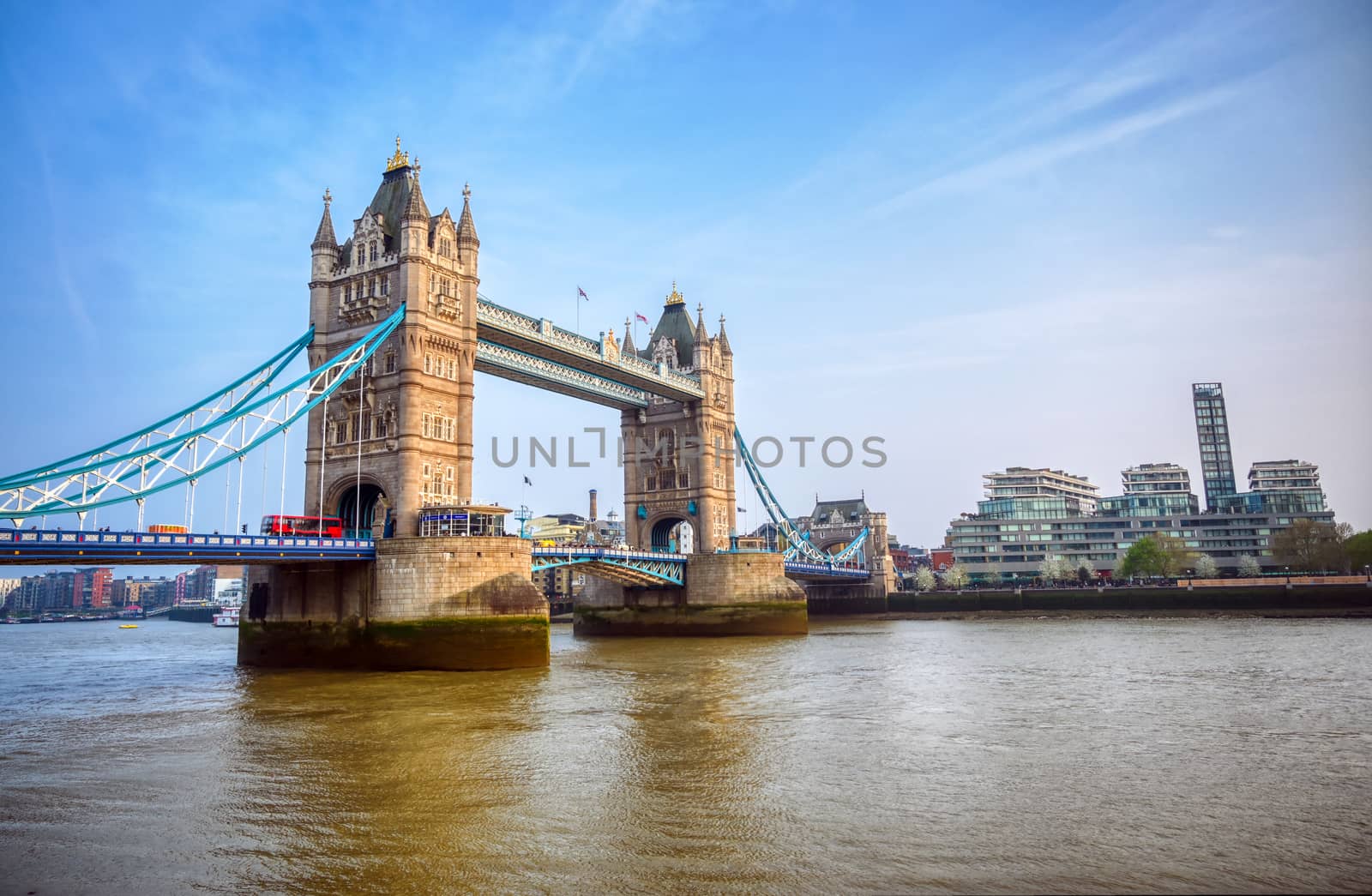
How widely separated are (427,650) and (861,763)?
67.7ft

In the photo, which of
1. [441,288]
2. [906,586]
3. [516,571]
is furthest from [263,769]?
[906,586]

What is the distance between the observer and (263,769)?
1520 centimetres

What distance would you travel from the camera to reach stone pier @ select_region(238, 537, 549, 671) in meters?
31.6

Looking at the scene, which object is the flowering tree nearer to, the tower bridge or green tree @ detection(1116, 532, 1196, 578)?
green tree @ detection(1116, 532, 1196, 578)

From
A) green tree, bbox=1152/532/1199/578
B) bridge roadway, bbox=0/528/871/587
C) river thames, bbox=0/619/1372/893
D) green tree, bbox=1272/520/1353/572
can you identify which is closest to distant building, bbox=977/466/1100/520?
green tree, bbox=1152/532/1199/578

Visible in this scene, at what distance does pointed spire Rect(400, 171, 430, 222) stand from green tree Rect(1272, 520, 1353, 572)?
8161cm

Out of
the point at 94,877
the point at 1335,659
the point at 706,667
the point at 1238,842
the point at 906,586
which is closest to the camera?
the point at 94,877

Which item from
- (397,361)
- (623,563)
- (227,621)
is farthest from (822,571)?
(227,621)

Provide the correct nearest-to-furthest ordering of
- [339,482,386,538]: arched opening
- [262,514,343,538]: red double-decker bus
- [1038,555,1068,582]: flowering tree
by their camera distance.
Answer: [262,514,343,538]: red double-decker bus < [339,482,386,538]: arched opening < [1038,555,1068,582]: flowering tree

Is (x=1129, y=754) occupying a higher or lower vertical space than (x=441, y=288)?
lower

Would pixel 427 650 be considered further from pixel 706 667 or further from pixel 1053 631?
pixel 1053 631

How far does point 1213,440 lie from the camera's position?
5463 inches

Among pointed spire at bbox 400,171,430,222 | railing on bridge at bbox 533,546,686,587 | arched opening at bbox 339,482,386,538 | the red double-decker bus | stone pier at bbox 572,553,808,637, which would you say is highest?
pointed spire at bbox 400,171,430,222

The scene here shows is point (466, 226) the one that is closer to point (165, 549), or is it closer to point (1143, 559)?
point (165, 549)
